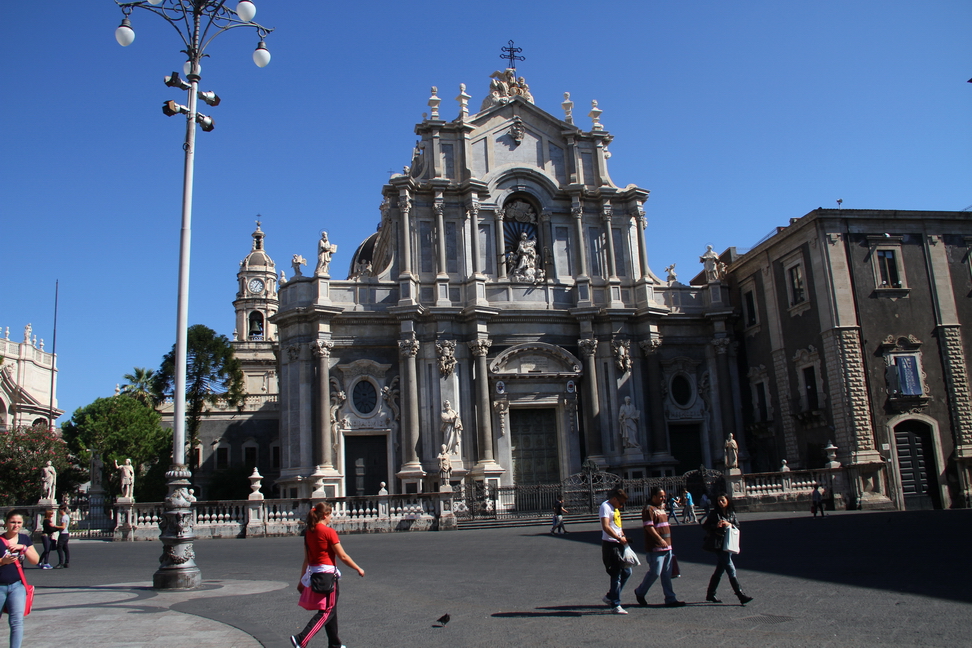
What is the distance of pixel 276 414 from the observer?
49438 millimetres

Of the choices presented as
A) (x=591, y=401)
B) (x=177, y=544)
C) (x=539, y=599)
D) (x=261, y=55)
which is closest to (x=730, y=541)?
(x=539, y=599)

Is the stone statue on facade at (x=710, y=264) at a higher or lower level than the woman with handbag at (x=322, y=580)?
higher

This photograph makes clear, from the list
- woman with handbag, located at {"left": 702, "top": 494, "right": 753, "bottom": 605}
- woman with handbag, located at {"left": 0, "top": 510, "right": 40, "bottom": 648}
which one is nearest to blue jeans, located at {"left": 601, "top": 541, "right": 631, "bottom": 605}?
woman with handbag, located at {"left": 702, "top": 494, "right": 753, "bottom": 605}

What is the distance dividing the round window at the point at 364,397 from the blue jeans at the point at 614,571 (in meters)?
22.7

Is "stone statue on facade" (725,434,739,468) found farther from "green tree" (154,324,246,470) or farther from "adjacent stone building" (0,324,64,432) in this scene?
"adjacent stone building" (0,324,64,432)

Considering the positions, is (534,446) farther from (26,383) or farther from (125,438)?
(26,383)

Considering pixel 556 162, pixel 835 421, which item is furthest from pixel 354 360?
pixel 835 421

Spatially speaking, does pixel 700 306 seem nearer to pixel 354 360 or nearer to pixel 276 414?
pixel 354 360

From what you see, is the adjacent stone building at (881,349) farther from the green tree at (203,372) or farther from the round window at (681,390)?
the green tree at (203,372)

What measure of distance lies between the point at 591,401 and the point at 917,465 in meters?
11.7

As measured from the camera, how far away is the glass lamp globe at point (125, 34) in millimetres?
13008

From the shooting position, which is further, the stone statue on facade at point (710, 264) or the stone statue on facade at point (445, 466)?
the stone statue on facade at point (710, 264)

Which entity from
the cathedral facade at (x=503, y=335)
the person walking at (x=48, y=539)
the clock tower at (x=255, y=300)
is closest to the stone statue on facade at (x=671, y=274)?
the cathedral facade at (x=503, y=335)

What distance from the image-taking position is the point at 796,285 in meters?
30.1
